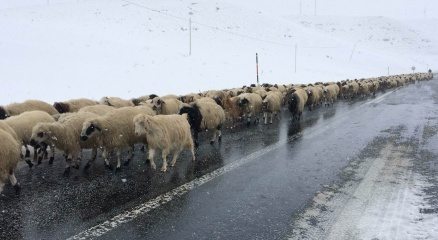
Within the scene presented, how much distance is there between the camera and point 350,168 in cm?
836

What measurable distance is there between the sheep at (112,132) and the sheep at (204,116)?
2.29m

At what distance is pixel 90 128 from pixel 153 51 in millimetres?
35791

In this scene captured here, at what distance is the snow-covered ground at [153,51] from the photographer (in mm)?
27578

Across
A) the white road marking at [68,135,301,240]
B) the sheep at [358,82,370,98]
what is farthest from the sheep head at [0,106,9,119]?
the sheep at [358,82,370,98]

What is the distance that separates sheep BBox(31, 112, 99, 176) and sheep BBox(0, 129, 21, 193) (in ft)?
3.84

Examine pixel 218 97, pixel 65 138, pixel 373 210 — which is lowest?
pixel 373 210

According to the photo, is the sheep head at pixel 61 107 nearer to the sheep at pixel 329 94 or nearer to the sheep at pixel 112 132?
the sheep at pixel 112 132

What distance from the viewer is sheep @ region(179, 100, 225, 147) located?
11758 millimetres

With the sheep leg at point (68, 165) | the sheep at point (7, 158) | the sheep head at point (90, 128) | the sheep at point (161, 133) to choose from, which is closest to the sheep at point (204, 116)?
the sheep at point (161, 133)

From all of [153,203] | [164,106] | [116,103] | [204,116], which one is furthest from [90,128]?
[116,103]

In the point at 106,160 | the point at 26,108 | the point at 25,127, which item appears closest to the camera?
the point at 106,160

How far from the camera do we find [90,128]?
8.84m

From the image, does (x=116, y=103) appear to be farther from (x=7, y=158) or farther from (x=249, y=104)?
(x=7, y=158)

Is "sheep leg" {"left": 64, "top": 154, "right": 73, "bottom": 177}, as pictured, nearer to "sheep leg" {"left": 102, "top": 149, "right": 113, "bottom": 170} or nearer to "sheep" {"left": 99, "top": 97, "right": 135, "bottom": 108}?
"sheep leg" {"left": 102, "top": 149, "right": 113, "bottom": 170}
